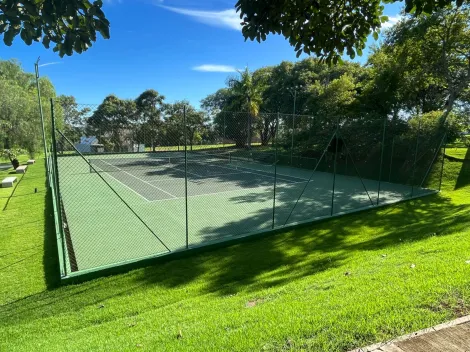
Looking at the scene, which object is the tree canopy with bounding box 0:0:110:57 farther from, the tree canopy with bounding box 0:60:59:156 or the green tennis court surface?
the tree canopy with bounding box 0:60:59:156

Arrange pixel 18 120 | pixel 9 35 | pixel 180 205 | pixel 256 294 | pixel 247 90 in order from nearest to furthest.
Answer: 1. pixel 9 35
2. pixel 256 294
3. pixel 180 205
4. pixel 18 120
5. pixel 247 90

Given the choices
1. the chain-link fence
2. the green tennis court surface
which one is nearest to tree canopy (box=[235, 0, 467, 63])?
the chain-link fence

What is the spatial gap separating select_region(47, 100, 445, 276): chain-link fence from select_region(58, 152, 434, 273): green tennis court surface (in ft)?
0.14

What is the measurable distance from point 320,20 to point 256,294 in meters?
3.51

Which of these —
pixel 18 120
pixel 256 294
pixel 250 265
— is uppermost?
pixel 18 120

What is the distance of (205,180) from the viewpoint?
57.8 ft

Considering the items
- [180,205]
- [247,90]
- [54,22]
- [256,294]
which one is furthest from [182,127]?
[247,90]

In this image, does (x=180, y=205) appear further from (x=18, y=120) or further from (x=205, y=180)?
(x=18, y=120)

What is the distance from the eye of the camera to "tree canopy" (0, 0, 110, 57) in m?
1.74

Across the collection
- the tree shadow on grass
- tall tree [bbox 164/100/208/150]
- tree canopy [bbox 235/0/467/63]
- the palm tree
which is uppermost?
the palm tree

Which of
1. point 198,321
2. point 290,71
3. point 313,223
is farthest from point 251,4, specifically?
point 290,71

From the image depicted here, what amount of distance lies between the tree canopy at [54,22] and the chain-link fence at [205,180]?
11.0 ft

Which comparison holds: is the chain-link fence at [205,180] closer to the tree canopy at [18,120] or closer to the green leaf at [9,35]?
the green leaf at [9,35]

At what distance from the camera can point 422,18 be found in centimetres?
1405
